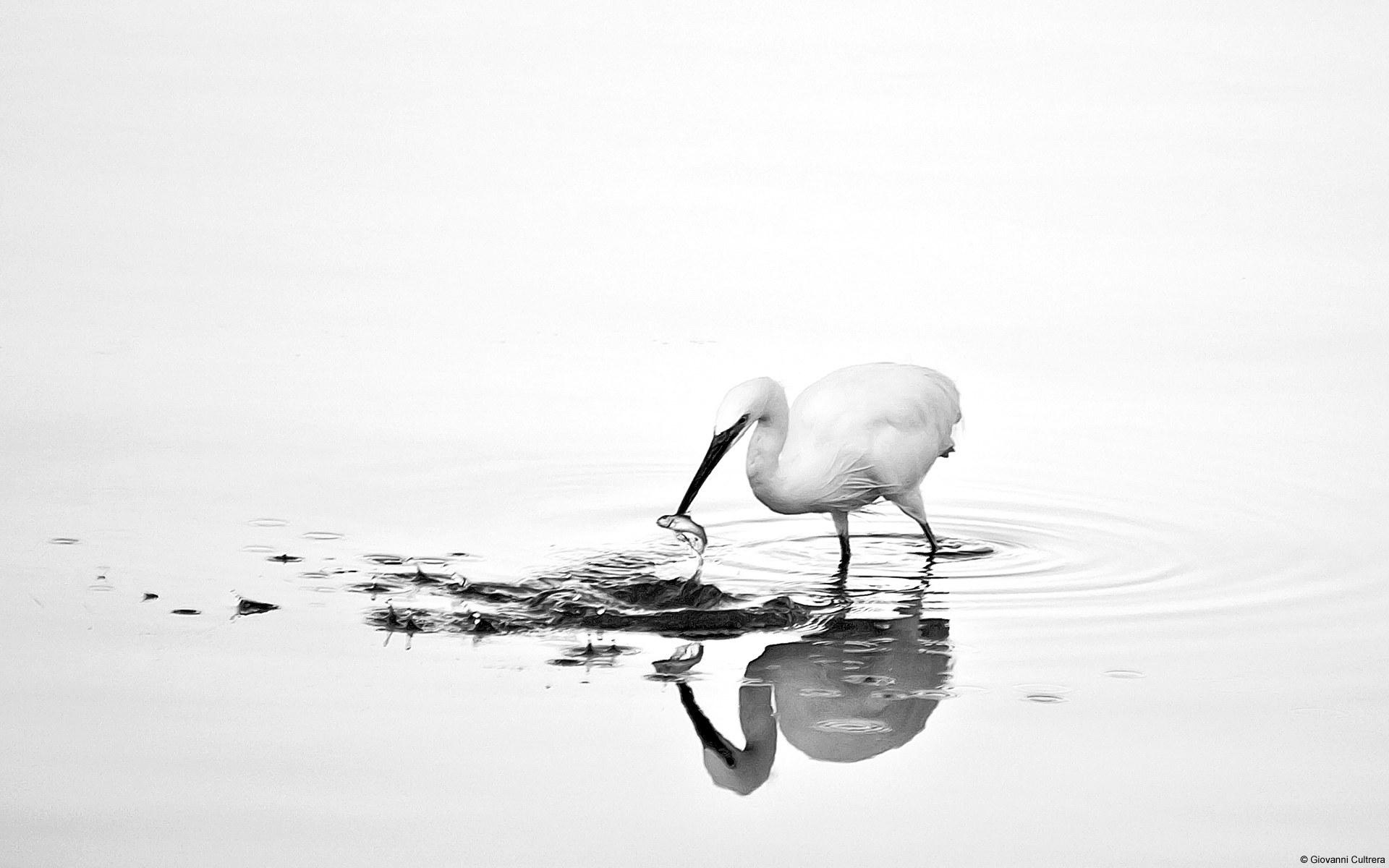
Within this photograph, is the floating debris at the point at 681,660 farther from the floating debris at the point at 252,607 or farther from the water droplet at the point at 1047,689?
the floating debris at the point at 252,607

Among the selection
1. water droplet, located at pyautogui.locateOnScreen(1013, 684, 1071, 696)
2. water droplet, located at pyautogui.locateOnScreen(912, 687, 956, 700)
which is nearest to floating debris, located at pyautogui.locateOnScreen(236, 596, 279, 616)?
water droplet, located at pyautogui.locateOnScreen(912, 687, 956, 700)

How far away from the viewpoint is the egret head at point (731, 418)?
765cm

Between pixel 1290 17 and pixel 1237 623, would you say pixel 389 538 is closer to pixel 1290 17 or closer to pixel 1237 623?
pixel 1237 623

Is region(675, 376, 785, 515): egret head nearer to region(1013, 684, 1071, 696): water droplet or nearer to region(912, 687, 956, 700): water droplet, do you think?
region(912, 687, 956, 700): water droplet

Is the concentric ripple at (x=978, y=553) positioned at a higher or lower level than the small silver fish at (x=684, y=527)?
lower

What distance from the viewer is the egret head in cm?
765

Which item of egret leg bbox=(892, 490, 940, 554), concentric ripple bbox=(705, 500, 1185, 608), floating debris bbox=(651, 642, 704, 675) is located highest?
egret leg bbox=(892, 490, 940, 554)

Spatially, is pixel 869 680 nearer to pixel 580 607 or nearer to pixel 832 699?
pixel 832 699

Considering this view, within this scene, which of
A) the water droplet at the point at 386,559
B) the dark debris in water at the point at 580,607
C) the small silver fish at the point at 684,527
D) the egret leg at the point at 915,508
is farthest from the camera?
the egret leg at the point at 915,508

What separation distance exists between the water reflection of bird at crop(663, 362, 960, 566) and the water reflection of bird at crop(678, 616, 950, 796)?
98 cm

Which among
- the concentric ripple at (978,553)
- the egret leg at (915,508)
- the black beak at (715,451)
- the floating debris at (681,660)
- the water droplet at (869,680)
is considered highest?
the black beak at (715,451)

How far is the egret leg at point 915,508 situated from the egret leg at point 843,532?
0.82ft

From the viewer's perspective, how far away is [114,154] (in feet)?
47.3

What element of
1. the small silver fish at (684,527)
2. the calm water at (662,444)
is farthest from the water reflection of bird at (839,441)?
the calm water at (662,444)
